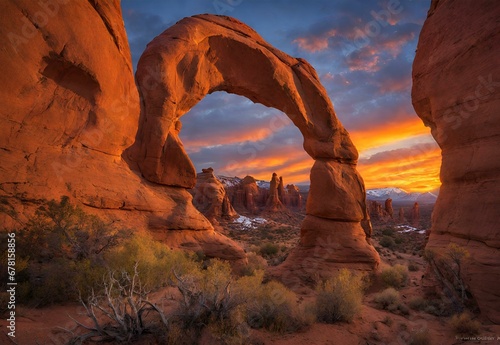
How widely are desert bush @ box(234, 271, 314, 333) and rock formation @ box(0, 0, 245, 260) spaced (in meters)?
5.01

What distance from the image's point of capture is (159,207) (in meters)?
11.2

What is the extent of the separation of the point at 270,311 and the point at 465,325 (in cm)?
543

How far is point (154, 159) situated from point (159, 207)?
2.27m

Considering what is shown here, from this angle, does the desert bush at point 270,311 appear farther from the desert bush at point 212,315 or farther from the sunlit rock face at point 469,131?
the sunlit rock face at point 469,131

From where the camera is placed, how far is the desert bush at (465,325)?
7156mm

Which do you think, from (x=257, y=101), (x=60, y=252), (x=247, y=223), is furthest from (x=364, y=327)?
(x=247, y=223)

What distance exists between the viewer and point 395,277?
13.6 metres

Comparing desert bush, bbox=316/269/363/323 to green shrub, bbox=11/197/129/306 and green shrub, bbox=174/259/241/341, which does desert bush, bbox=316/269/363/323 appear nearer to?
green shrub, bbox=174/259/241/341

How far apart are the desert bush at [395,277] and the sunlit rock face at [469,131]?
3893mm

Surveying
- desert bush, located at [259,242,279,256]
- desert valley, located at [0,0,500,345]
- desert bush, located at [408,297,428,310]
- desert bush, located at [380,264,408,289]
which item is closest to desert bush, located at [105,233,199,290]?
desert valley, located at [0,0,500,345]

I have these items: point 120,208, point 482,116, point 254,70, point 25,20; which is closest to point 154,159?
point 120,208

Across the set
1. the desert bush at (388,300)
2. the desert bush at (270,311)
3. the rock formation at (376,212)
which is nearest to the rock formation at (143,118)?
the desert bush at (388,300)

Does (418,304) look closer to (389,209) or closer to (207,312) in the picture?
(207,312)

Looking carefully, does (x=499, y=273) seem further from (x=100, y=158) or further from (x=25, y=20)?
(x=25, y=20)
